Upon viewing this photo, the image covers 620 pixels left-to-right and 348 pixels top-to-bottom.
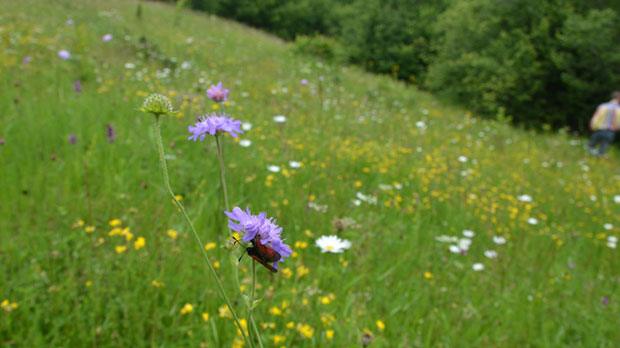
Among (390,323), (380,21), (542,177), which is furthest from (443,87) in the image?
(390,323)

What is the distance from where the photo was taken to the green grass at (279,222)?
1.48 meters

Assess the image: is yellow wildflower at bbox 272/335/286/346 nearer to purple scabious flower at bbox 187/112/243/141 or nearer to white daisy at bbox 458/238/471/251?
purple scabious flower at bbox 187/112/243/141

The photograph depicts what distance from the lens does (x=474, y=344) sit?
172cm

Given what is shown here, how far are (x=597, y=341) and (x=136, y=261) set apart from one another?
2.35 metres

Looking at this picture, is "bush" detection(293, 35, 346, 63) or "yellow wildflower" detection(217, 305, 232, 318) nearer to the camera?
"yellow wildflower" detection(217, 305, 232, 318)

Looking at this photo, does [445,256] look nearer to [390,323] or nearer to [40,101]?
[390,323]

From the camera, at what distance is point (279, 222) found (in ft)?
6.98

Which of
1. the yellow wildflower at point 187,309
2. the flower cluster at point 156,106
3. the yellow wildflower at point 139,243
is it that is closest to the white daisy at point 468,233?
the yellow wildflower at point 187,309

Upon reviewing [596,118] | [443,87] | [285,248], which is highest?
[285,248]

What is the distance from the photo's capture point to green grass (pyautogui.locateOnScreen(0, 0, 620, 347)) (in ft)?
4.86

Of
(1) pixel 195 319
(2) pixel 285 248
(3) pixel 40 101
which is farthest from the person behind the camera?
(3) pixel 40 101

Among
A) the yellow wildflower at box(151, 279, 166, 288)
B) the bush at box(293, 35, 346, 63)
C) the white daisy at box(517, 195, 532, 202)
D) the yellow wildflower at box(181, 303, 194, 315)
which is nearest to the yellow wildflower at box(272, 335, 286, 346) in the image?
the yellow wildflower at box(181, 303, 194, 315)

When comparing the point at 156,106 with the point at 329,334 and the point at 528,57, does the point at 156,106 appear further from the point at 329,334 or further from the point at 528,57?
the point at 528,57

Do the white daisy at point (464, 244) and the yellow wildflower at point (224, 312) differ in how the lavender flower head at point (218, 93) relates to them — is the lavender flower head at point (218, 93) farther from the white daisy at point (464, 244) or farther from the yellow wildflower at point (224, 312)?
the white daisy at point (464, 244)
